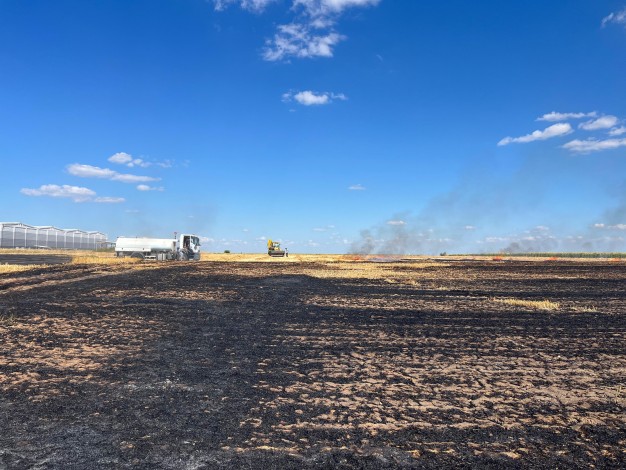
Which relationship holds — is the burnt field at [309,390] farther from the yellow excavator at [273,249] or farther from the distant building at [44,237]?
the distant building at [44,237]

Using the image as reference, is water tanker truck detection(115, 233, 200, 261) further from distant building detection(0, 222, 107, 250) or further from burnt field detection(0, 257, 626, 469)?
distant building detection(0, 222, 107, 250)

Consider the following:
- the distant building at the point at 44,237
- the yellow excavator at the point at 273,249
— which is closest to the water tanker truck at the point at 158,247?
the yellow excavator at the point at 273,249

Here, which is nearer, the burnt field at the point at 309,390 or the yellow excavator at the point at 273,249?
the burnt field at the point at 309,390

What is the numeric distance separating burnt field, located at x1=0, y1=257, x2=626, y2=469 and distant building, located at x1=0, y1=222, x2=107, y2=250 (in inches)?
3542

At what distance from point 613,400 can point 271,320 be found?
7.12 metres

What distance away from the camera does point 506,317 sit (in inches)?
446

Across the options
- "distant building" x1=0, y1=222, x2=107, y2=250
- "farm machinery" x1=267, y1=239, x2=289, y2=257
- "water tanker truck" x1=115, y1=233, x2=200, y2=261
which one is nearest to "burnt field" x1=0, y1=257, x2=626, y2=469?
"water tanker truck" x1=115, y1=233, x2=200, y2=261

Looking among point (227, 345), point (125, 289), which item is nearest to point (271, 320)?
point (227, 345)

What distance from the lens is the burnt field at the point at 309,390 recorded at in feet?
12.1

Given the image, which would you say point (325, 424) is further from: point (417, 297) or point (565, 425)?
point (417, 297)

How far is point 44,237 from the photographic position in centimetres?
9581

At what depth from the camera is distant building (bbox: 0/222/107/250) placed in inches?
3356

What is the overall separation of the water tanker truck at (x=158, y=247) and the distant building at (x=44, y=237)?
1851 inches

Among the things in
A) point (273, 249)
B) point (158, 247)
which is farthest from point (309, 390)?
point (273, 249)
